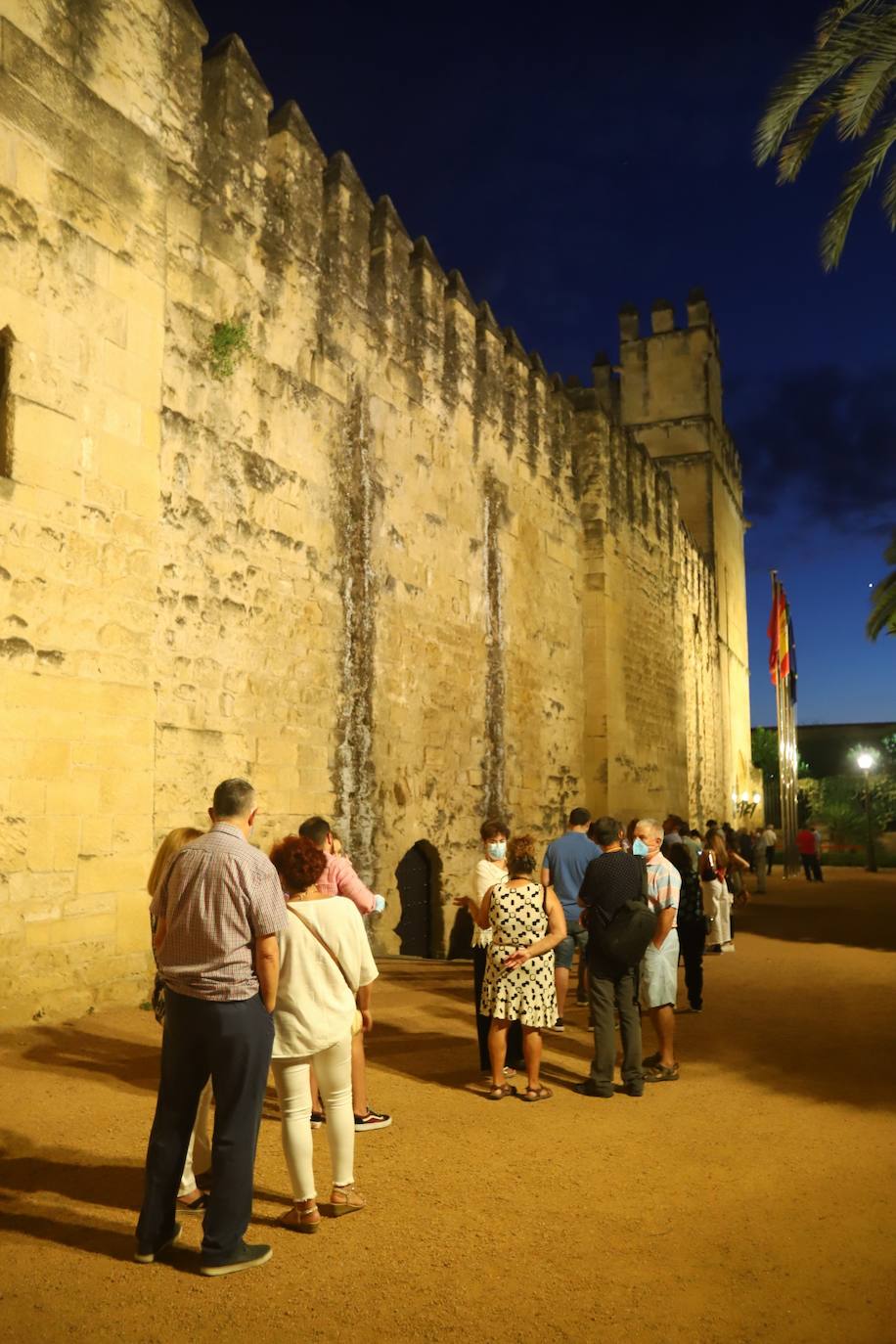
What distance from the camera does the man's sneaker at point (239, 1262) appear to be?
10.7 feet

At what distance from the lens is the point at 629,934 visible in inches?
225

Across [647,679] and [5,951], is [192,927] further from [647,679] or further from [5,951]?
[647,679]

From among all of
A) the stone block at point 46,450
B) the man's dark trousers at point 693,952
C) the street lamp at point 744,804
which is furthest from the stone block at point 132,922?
the street lamp at point 744,804

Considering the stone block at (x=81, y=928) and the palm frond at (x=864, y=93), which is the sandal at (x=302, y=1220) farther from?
the palm frond at (x=864, y=93)

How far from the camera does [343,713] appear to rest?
32.3ft

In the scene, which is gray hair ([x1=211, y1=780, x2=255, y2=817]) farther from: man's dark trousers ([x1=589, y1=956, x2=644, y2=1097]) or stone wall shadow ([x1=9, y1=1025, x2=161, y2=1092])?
man's dark trousers ([x1=589, y1=956, x2=644, y2=1097])

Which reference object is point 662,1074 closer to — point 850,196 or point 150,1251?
point 150,1251

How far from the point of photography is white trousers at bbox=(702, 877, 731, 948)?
11.4 metres

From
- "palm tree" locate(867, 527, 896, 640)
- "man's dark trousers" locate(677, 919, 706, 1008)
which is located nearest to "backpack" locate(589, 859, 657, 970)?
"man's dark trousers" locate(677, 919, 706, 1008)

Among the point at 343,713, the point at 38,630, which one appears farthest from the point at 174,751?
the point at 343,713

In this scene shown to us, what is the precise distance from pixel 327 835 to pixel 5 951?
220 cm

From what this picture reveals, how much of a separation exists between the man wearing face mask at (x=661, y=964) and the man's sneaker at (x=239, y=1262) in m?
3.15

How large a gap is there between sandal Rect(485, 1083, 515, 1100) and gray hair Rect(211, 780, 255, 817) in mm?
2805

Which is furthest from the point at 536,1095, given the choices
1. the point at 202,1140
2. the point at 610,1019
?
the point at 202,1140
